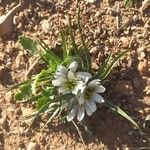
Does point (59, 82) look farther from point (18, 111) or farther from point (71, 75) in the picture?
point (18, 111)

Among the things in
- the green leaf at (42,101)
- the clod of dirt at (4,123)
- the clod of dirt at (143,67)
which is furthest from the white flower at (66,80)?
the clod of dirt at (4,123)

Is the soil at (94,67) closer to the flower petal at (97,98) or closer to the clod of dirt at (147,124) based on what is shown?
the clod of dirt at (147,124)

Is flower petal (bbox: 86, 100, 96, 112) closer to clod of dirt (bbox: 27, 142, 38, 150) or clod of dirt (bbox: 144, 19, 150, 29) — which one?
clod of dirt (bbox: 27, 142, 38, 150)

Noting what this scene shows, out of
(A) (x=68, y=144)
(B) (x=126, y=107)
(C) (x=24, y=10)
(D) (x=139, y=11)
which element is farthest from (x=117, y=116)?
(C) (x=24, y=10)

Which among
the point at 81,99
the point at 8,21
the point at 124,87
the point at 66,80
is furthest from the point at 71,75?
the point at 8,21

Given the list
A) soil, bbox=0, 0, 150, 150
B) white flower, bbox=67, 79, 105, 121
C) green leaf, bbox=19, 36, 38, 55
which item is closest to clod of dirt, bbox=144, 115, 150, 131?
soil, bbox=0, 0, 150, 150
